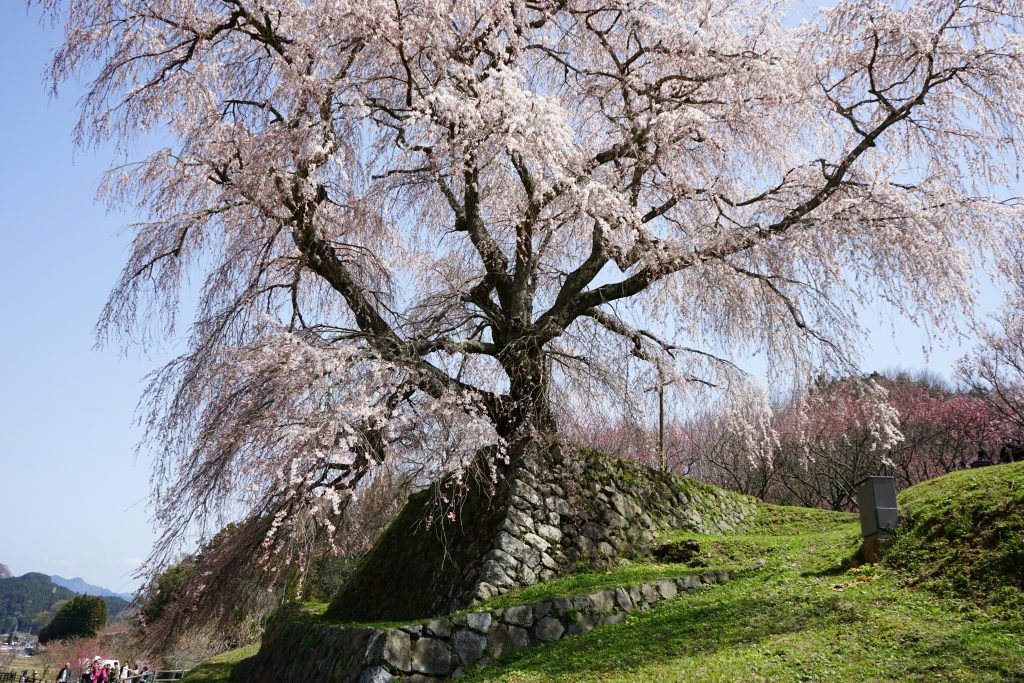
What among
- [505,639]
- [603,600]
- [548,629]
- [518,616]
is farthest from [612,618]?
[505,639]

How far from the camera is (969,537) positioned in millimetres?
7246

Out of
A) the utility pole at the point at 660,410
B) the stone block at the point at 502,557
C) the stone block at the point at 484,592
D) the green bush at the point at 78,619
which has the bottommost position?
the green bush at the point at 78,619

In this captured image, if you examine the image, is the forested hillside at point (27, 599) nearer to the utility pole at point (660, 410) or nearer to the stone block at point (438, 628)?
the utility pole at point (660, 410)

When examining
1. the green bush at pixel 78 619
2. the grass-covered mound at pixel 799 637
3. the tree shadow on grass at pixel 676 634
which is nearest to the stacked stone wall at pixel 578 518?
the grass-covered mound at pixel 799 637

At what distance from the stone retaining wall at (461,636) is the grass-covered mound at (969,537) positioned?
2.28 m

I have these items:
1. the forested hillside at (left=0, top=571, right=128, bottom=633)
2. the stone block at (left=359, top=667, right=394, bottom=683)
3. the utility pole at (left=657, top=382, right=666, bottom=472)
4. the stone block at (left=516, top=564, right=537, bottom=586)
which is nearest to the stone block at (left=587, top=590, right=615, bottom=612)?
the stone block at (left=516, top=564, right=537, bottom=586)

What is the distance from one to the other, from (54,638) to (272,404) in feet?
129

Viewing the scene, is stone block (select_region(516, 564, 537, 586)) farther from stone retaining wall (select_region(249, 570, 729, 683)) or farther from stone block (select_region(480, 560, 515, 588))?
stone retaining wall (select_region(249, 570, 729, 683))

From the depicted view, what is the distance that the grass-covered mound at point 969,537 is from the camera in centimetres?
657

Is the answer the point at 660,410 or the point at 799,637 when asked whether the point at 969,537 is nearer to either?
the point at 799,637

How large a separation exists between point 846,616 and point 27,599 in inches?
5740

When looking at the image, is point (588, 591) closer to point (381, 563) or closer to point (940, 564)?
point (940, 564)

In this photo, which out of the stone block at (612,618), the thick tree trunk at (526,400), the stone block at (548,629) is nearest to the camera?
the stone block at (548,629)

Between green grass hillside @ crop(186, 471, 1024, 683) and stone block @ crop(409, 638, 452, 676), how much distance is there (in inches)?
14.6
